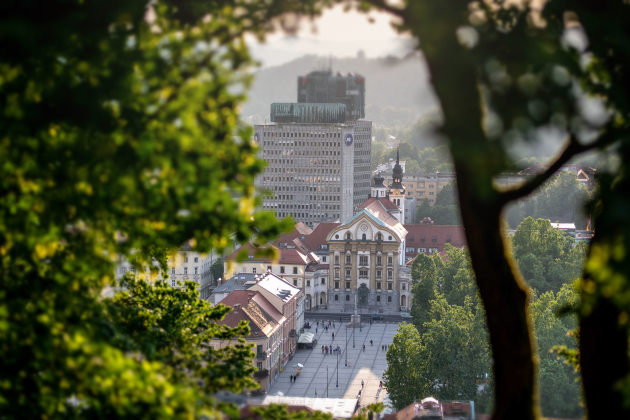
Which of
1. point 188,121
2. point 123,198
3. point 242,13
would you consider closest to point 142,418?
point 123,198

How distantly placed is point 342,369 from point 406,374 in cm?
2526

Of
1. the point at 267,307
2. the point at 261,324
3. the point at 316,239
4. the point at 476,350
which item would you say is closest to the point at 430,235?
the point at 316,239

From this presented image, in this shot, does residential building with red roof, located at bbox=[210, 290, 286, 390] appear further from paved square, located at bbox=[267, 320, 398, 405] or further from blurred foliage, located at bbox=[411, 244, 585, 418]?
blurred foliage, located at bbox=[411, 244, 585, 418]

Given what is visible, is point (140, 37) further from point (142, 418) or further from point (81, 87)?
point (142, 418)

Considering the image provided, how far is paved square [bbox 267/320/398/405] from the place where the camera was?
7244 cm

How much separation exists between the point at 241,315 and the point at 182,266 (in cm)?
4283

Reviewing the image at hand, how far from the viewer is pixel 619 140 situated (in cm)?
811

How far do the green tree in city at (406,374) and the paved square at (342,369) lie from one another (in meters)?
10.4

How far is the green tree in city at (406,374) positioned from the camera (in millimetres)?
56303

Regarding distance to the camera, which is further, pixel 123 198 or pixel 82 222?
pixel 82 222

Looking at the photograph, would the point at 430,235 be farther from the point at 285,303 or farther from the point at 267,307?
the point at 267,307

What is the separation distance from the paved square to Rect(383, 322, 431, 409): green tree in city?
34.2ft

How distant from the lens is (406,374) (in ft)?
187

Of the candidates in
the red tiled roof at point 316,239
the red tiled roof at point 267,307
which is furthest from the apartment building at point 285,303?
the red tiled roof at point 316,239
